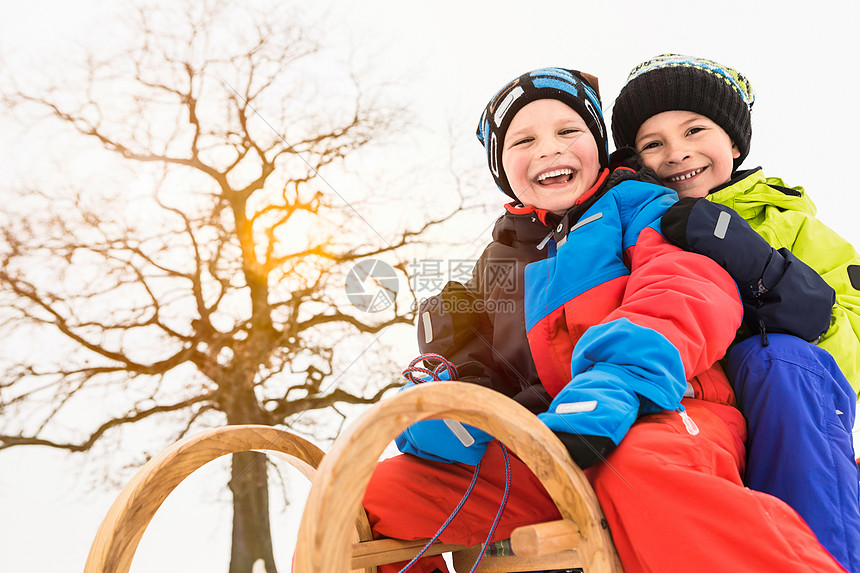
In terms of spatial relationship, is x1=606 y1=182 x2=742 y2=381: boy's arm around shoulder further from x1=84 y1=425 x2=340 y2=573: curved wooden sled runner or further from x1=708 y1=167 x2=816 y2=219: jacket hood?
x1=84 y1=425 x2=340 y2=573: curved wooden sled runner

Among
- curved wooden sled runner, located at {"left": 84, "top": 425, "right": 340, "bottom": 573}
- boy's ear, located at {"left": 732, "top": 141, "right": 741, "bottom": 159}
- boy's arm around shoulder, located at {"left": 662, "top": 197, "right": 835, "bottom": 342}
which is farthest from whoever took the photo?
boy's ear, located at {"left": 732, "top": 141, "right": 741, "bottom": 159}

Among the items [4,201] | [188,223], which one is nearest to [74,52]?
[4,201]

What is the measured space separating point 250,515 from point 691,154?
5.49 ft

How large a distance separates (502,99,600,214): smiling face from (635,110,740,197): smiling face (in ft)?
0.43

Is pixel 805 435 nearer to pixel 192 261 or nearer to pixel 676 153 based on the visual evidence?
pixel 676 153

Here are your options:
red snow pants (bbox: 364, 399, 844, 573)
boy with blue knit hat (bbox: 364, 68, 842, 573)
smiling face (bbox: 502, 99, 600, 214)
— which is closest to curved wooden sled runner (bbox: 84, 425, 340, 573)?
boy with blue knit hat (bbox: 364, 68, 842, 573)

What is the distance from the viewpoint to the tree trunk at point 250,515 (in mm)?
1933

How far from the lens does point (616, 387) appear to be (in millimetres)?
625

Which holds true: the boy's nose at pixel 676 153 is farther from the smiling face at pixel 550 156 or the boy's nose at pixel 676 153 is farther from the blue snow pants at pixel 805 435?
the blue snow pants at pixel 805 435

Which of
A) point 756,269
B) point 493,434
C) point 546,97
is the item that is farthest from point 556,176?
point 493,434

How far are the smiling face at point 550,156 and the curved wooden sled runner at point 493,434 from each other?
0.55m

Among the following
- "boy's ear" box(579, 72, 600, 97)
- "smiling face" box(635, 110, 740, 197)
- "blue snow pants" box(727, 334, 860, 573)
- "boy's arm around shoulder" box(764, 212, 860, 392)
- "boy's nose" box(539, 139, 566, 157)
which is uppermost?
"boy's ear" box(579, 72, 600, 97)

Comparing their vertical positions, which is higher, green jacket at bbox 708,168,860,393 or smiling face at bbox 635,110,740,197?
smiling face at bbox 635,110,740,197

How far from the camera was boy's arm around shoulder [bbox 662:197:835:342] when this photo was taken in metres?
0.80
